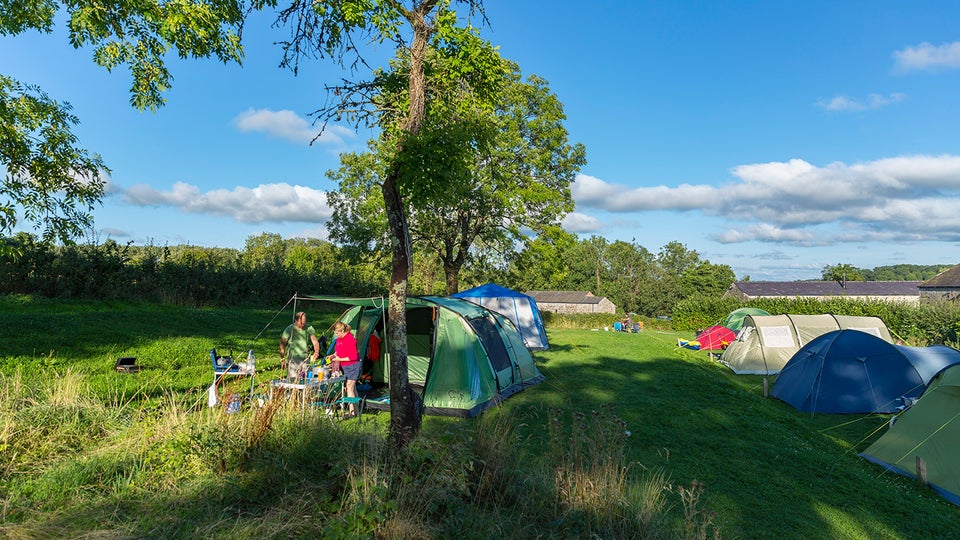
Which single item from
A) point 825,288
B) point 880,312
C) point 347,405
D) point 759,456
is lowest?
point 759,456

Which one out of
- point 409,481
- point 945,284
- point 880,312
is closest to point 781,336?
point 409,481

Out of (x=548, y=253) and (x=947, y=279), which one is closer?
(x=548, y=253)

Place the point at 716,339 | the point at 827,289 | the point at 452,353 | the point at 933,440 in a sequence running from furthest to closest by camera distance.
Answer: the point at 827,289
the point at 716,339
the point at 452,353
the point at 933,440

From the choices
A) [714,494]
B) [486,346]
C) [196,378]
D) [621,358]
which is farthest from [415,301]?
[621,358]

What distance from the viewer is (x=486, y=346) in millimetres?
8758

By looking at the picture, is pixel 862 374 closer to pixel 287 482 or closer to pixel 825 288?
pixel 287 482

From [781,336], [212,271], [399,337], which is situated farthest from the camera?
[212,271]

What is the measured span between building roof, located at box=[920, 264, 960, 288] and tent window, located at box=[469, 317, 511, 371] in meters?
45.6

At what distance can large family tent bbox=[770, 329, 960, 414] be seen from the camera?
9.53 meters

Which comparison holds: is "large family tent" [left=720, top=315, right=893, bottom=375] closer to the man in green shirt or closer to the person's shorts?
the person's shorts

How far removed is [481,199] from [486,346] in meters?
12.5

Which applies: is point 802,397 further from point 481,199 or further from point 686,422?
point 481,199

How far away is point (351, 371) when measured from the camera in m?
7.96

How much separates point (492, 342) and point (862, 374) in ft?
23.6
